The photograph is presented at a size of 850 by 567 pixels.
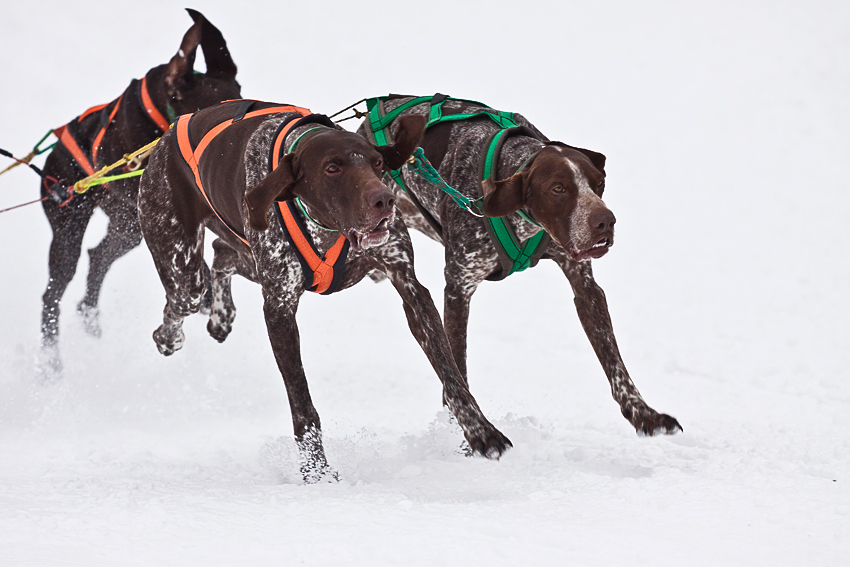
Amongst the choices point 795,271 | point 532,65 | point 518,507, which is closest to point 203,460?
point 518,507

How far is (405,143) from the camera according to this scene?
3.14 meters

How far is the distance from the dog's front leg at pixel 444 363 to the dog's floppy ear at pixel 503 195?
0.33 meters

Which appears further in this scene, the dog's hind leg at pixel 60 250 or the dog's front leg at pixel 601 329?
the dog's hind leg at pixel 60 250

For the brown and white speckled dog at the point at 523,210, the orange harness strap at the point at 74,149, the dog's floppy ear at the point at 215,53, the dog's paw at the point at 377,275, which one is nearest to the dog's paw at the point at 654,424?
the brown and white speckled dog at the point at 523,210

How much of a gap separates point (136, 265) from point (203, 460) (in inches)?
133

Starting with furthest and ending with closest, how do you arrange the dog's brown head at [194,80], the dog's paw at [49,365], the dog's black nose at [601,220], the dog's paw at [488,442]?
the dog's paw at [49,365], the dog's brown head at [194,80], the dog's paw at [488,442], the dog's black nose at [601,220]

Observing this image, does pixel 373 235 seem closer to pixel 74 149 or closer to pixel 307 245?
pixel 307 245

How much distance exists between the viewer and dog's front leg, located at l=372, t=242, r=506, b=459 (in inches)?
119

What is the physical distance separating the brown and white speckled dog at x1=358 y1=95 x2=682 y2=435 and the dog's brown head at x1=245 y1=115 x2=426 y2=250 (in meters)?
0.51

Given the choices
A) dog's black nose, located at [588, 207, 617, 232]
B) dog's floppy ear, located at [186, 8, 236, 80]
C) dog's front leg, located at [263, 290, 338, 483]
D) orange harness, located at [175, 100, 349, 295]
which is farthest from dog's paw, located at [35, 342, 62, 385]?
dog's black nose, located at [588, 207, 617, 232]

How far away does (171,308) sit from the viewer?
4.01m

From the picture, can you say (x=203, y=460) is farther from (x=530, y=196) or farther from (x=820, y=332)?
(x=820, y=332)

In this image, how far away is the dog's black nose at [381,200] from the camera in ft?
8.86

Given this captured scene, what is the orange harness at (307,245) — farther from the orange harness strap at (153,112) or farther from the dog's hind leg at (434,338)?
the orange harness strap at (153,112)
